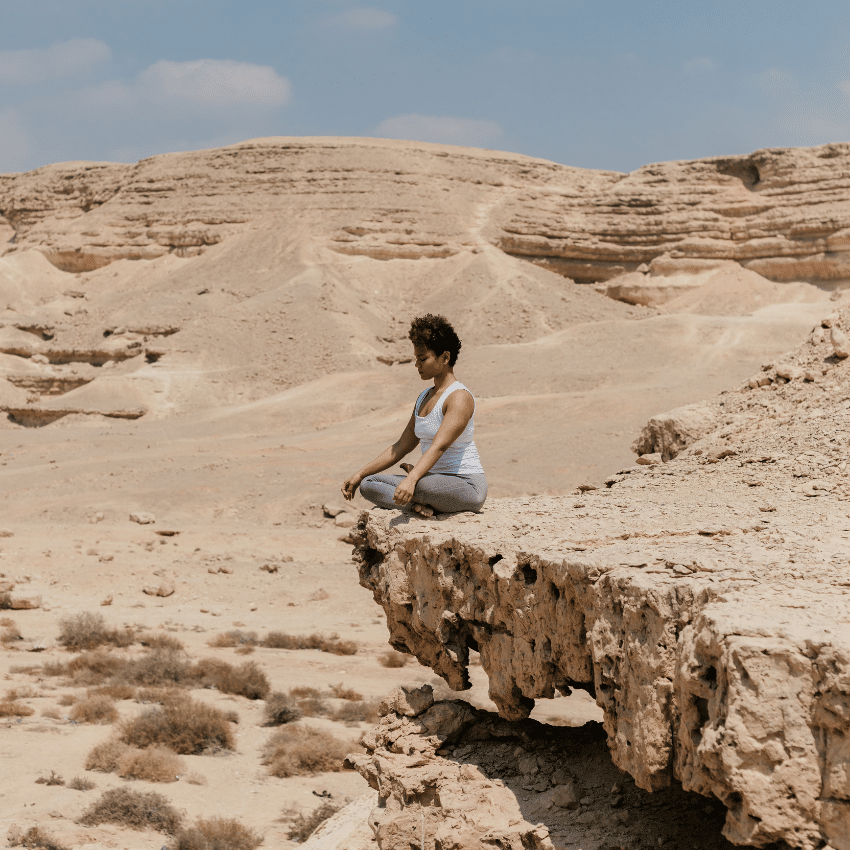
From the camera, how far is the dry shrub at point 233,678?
877cm

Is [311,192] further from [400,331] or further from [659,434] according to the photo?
[659,434]

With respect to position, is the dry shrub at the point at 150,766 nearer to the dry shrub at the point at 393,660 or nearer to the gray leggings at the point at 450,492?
the gray leggings at the point at 450,492

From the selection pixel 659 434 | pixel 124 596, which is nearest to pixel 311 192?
pixel 124 596

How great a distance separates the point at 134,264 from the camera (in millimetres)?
44625

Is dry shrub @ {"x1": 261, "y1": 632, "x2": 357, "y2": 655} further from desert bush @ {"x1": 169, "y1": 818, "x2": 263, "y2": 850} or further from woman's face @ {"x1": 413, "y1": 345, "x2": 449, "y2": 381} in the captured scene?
woman's face @ {"x1": 413, "y1": 345, "x2": 449, "y2": 381}

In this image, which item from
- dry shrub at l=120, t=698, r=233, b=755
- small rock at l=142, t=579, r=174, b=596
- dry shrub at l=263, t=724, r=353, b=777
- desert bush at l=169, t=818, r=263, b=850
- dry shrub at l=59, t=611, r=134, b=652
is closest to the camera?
desert bush at l=169, t=818, r=263, b=850

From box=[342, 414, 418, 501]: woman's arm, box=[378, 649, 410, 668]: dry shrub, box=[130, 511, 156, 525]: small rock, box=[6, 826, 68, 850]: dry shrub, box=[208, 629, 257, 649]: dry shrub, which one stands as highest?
box=[342, 414, 418, 501]: woman's arm

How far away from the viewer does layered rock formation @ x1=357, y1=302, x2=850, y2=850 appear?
→ 9.00 feet

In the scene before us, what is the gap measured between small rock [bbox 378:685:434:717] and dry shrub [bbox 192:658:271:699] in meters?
3.90

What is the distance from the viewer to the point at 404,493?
15.4ft

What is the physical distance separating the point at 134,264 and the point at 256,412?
74.8ft

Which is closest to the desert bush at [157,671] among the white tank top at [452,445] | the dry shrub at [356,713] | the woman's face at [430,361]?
the dry shrub at [356,713]

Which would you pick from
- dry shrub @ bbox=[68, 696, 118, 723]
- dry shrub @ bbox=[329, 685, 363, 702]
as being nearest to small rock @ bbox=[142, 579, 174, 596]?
dry shrub @ bbox=[329, 685, 363, 702]

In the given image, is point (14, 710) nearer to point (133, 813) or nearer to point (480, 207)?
point (133, 813)
